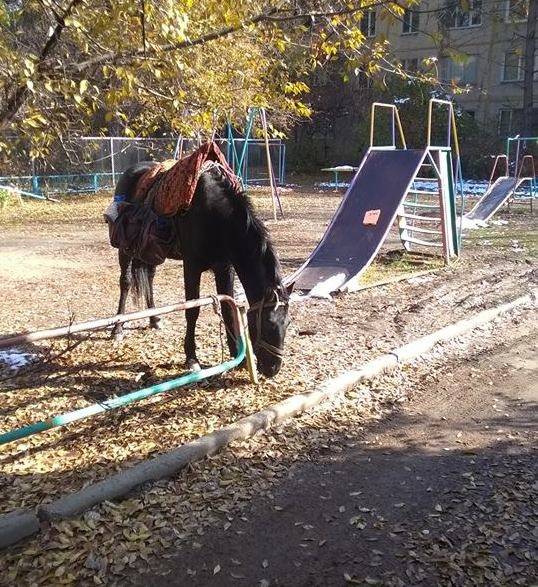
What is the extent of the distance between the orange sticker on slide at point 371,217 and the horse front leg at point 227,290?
476cm

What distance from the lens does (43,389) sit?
4.76 m

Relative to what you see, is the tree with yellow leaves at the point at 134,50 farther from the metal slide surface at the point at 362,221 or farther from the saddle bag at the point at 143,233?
the metal slide surface at the point at 362,221

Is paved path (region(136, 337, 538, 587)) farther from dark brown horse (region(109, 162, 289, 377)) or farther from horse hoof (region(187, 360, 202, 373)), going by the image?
horse hoof (region(187, 360, 202, 373))

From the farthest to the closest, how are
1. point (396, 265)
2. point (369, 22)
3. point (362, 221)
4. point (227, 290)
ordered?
point (396, 265), point (362, 221), point (369, 22), point (227, 290)

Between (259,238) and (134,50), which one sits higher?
(134,50)

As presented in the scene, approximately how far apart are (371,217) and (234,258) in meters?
5.23

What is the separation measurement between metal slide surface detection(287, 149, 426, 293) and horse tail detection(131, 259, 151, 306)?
8.58ft

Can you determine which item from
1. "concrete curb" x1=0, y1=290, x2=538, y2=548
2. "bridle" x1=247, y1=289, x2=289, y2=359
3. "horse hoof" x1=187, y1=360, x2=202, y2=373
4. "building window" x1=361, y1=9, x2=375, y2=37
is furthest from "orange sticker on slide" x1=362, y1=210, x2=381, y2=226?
"bridle" x1=247, y1=289, x2=289, y2=359

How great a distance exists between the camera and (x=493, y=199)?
1811 cm

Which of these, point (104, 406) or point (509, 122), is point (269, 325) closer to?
point (104, 406)

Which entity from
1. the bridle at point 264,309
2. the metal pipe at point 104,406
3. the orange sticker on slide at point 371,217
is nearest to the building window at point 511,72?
the orange sticker on slide at point 371,217

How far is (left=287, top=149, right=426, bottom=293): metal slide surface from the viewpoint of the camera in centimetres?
877

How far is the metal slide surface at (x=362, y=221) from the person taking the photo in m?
8.77

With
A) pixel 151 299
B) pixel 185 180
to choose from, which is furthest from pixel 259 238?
pixel 151 299
